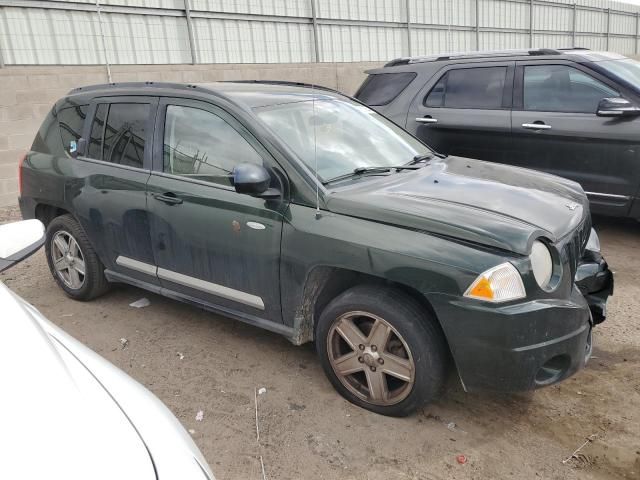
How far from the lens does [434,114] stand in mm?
6250

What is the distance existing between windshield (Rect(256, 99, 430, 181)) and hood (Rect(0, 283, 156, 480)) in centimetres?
182

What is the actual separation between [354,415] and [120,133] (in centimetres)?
267

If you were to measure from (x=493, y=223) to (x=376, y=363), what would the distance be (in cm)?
95

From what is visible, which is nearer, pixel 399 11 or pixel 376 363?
pixel 376 363

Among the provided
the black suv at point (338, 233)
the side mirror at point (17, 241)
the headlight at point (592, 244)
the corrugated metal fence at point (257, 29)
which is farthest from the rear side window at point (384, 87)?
the side mirror at point (17, 241)

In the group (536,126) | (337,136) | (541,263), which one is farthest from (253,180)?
(536,126)

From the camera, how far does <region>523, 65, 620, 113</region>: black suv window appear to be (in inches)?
212

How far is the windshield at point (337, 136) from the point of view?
3322 mm

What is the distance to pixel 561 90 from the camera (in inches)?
219

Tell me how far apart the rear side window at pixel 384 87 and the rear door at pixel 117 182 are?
3.47m

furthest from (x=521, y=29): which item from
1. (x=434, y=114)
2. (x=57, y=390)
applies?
(x=57, y=390)

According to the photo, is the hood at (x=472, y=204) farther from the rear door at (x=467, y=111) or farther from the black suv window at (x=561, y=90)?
the rear door at (x=467, y=111)

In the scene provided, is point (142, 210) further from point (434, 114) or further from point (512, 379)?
point (434, 114)

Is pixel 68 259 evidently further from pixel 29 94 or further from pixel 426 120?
pixel 29 94
